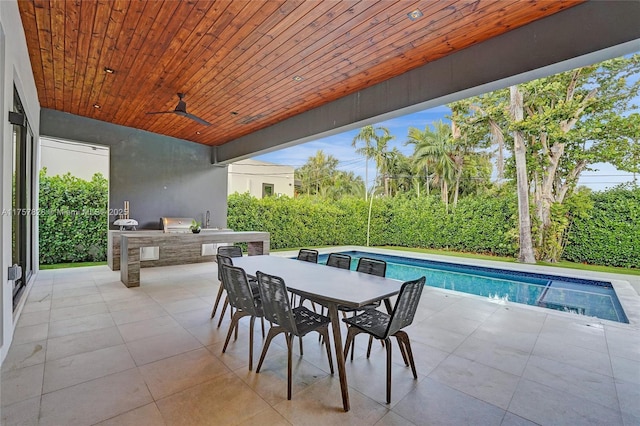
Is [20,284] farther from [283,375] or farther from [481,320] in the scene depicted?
[481,320]

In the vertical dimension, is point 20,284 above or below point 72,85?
below

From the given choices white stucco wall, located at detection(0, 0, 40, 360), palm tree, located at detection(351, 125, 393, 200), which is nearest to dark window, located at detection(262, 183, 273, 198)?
palm tree, located at detection(351, 125, 393, 200)

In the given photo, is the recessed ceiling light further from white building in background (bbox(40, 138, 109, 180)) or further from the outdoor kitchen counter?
white building in background (bbox(40, 138, 109, 180))

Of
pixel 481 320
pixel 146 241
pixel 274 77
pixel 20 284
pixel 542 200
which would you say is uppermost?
pixel 274 77

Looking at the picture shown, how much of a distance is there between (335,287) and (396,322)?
57cm

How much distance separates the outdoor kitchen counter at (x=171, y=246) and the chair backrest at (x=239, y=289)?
3129 millimetres

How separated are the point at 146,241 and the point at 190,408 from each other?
3.94 m

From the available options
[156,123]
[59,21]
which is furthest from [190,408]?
[156,123]

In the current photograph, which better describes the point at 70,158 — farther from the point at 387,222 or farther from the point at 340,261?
the point at 387,222

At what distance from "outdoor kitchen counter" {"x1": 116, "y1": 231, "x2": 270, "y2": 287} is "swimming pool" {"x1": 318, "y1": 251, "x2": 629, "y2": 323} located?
368 centimetres

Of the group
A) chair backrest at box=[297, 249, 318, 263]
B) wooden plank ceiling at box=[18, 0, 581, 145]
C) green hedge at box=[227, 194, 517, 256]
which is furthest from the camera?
green hedge at box=[227, 194, 517, 256]

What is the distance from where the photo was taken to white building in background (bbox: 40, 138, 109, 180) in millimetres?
9297

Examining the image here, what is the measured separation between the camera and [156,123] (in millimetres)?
6504

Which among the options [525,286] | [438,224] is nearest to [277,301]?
[525,286]
